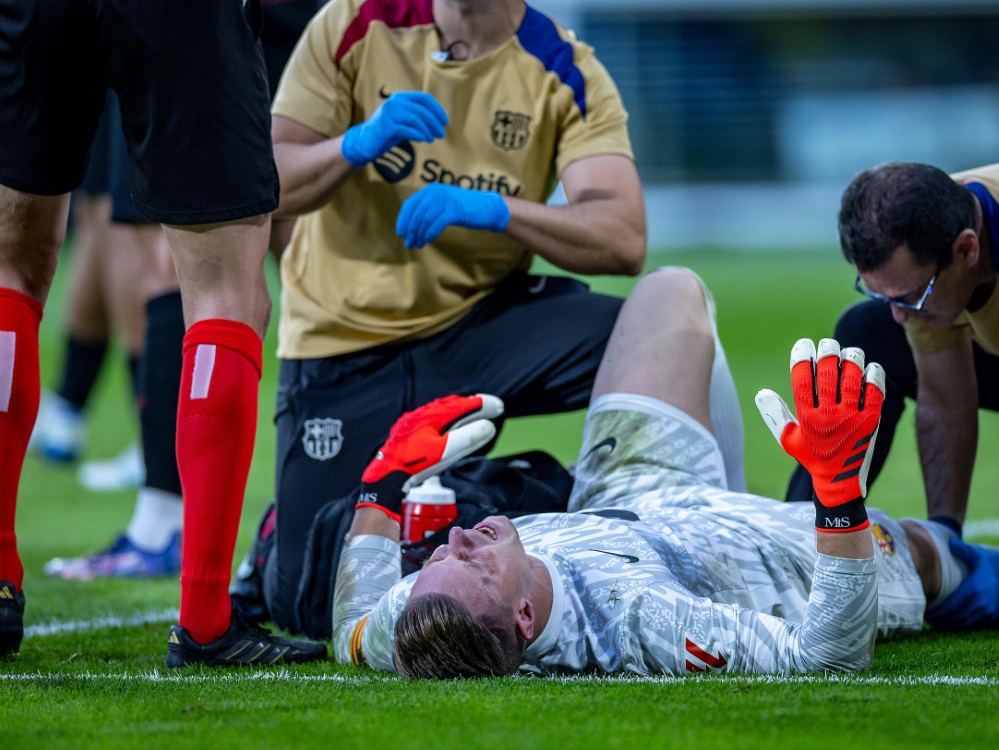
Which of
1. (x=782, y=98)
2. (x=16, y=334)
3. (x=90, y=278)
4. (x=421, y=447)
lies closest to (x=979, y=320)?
(x=421, y=447)

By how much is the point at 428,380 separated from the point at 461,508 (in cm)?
52

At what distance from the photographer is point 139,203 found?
250cm

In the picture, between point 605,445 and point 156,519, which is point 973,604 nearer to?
point 605,445

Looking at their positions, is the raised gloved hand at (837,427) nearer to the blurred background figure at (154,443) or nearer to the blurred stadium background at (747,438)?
the blurred stadium background at (747,438)

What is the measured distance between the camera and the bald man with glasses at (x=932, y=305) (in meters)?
2.93

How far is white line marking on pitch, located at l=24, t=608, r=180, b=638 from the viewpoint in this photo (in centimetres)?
307

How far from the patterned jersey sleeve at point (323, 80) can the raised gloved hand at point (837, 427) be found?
175cm

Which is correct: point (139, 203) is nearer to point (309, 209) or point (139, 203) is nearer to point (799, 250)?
point (309, 209)

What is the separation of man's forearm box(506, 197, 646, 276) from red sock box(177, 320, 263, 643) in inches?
43.1

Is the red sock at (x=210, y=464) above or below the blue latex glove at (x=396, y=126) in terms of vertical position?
below

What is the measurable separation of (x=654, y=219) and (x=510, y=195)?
49.5 feet

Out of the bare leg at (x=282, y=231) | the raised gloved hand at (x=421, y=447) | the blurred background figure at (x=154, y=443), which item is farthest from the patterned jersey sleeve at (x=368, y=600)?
the bare leg at (x=282, y=231)

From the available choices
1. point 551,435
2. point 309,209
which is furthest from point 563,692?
point 551,435

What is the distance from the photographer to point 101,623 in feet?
10.5
